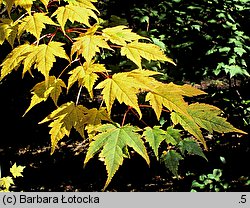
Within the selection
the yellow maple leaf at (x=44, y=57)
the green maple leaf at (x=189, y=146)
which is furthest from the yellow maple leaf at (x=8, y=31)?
the green maple leaf at (x=189, y=146)

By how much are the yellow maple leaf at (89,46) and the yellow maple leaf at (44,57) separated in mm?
73

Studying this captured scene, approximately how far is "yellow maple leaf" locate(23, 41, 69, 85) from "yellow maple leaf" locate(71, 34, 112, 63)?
7 centimetres

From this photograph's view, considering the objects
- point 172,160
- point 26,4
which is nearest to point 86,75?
point 26,4

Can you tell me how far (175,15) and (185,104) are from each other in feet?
9.81

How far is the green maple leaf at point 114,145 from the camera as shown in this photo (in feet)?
4.42

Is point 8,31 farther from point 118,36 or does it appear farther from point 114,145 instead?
point 114,145

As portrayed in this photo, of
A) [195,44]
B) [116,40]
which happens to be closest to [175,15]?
[195,44]

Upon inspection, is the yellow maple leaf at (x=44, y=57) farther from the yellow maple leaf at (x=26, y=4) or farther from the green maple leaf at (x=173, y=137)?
the green maple leaf at (x=173, y=137)

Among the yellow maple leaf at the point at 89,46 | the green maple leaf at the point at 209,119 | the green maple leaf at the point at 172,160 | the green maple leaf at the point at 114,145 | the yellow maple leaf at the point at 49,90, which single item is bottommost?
the green maple leaf at the point at 172,160

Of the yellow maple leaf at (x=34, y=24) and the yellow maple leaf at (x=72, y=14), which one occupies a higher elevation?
the yellow maple leaf at (x=72, y=14)

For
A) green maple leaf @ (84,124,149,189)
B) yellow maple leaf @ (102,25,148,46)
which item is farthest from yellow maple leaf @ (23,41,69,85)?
green maple leaf @ (84,124,149,189)

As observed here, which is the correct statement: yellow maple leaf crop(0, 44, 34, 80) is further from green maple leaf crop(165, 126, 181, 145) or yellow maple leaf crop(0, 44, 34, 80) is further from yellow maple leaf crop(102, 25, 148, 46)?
green maple leaf crop(165, 126, 181, 145)

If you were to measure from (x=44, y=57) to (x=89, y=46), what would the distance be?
7.7 inches

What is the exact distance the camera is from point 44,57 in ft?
5.05
